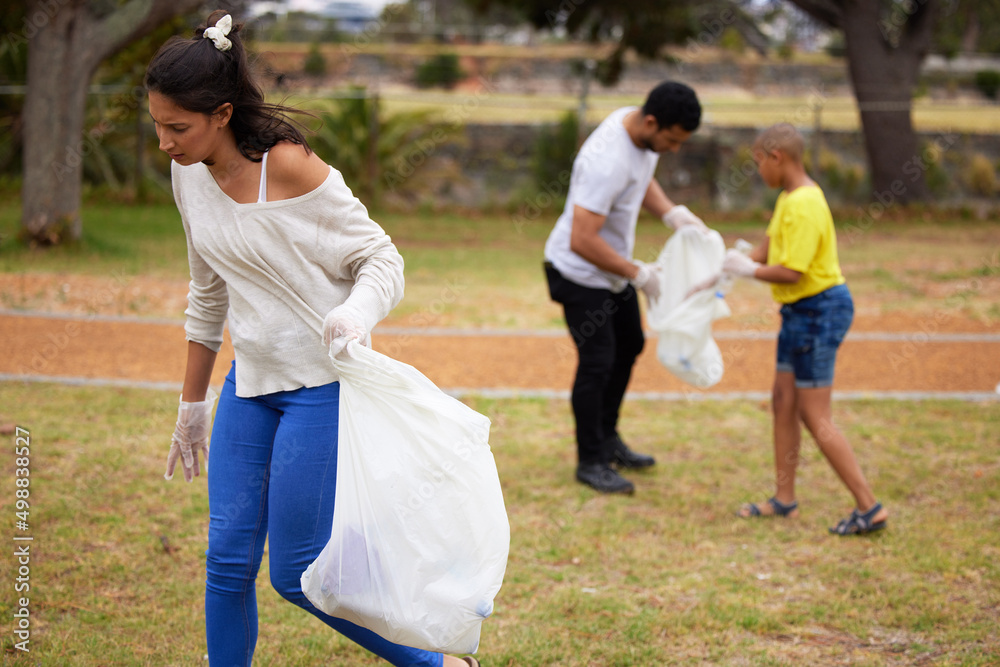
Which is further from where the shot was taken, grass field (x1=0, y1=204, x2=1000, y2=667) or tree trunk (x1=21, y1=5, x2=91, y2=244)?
tree trunk (x1=21, y1=5, x2=91, y2=244)

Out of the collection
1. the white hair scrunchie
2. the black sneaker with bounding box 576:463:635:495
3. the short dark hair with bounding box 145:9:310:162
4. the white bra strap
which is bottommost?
the black sneaker with bounding box 576:463:635:495

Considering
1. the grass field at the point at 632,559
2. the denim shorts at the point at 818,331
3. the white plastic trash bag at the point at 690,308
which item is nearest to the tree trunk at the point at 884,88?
the grass field at the point at 632,559

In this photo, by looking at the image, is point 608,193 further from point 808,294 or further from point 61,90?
point 61,90

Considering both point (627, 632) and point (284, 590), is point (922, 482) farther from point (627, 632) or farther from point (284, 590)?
point (284, 590)

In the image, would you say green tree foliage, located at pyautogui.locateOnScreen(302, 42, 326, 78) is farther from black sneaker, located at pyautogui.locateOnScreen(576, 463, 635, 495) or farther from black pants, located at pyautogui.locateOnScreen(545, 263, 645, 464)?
black sneaker, located at pyautogui.locateOnScreen(576, 463, 635, 495)

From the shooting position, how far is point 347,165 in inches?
593

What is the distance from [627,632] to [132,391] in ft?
11.9

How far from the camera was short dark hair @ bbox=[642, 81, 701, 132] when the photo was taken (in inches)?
156

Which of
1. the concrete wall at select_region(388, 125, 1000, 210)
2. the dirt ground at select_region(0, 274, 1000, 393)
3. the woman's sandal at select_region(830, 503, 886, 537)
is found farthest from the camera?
the concrete wall at select_region(388, 125, 1000, 210)

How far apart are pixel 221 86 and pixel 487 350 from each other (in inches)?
194

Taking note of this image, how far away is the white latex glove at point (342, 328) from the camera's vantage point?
1.98m

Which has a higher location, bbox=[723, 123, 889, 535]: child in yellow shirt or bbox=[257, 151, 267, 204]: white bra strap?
bbox=[257, 151, 267, 204]: white bra strap

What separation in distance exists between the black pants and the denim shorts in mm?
857

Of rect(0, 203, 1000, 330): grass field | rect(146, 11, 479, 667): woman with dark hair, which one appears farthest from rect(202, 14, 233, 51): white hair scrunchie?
rect(0, 203, 1000, 330): grass field
